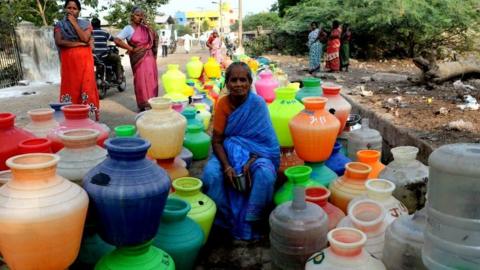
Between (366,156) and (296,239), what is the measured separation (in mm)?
1123

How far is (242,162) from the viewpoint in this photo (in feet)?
10.3

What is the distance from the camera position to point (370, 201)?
7.68 ft

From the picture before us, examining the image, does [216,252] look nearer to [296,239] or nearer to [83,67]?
[296,239]

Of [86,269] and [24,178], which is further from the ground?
[24,178]

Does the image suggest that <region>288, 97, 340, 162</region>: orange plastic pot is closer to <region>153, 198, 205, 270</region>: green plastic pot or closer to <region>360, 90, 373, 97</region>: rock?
<region>153, 198, 205, 270</region>: green plastic pot

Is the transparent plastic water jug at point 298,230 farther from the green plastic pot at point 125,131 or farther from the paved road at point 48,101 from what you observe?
the paved road at point 48,101

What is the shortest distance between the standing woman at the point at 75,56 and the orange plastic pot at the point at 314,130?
318cm

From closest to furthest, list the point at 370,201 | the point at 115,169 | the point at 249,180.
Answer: the point at 115,169, the point at 370,201, the point at 249,180

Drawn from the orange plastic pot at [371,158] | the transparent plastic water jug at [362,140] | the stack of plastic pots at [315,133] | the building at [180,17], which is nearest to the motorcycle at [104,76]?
the transparent plastic water jug at [362,140]

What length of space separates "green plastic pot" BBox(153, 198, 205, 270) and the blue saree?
538mm

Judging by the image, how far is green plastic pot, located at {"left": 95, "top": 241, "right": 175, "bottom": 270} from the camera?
7.11 feet

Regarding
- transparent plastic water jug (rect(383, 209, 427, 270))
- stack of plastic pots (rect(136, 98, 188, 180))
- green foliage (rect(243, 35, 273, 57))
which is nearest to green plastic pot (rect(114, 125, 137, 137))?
stack of plastic pots (rect(136, 98, 188, 180))

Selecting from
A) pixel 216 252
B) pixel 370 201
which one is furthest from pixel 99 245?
pixel 370 201

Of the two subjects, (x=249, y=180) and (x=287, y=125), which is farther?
(x=287, y=125)
